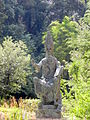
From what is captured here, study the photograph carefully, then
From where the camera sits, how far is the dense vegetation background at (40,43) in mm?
2725

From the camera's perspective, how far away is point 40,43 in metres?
21.7

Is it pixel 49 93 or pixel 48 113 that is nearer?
pixel 48 113

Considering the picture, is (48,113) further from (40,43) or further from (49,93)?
(40,43)

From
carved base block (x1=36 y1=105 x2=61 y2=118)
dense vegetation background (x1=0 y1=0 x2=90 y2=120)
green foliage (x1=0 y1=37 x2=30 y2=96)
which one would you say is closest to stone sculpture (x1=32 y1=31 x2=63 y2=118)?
carved base block (x1=36 y1=105 x2=61 y2=118)

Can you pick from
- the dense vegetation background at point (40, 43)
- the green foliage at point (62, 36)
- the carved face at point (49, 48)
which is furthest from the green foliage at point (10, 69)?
the carved face at point (49, 48)

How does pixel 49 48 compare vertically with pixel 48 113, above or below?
above

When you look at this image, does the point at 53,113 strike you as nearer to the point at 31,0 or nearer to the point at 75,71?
the point at 75,71

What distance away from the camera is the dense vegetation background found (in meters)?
2.73

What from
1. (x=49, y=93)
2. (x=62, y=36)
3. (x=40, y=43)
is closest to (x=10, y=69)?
(x=62, y=36)

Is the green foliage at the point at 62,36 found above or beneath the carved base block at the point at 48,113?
above

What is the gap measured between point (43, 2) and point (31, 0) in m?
1.46

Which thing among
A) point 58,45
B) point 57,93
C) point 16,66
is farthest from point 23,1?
point 57,93

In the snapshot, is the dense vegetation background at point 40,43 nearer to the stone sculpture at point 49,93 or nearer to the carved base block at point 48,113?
the stone sculpture at point 49,93

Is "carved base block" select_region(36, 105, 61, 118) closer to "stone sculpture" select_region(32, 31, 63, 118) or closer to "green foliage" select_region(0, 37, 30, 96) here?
"stone sculpture" select_region(32, 31, 63, 118)
